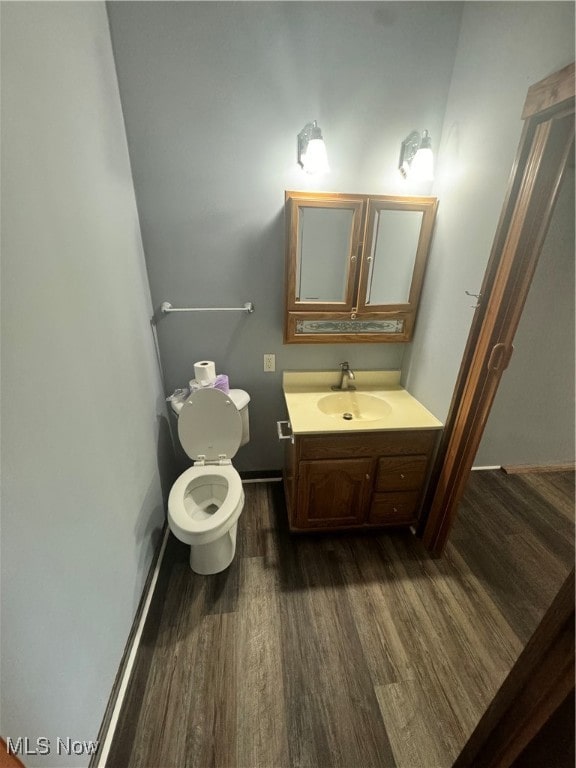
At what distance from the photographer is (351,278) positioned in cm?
159

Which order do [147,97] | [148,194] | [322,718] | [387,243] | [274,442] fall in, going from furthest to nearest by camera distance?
[274,442], [387,243], [148,194], [147,97], [322,718]

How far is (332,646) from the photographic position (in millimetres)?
1296

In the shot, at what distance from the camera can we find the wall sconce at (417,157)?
4.54ft

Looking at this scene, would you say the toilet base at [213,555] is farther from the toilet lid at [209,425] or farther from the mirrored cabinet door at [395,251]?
the mirrored cabinet door at [395,251]

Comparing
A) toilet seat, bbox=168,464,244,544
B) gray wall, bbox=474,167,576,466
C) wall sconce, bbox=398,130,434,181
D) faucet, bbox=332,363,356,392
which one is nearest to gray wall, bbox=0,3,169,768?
toilet seat, bbox=168,464,244,544

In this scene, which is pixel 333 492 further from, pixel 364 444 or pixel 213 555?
pixel 213 555

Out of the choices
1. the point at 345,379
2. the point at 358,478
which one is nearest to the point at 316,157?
the point at 345,379

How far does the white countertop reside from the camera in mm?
1501

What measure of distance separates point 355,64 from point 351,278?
929mm

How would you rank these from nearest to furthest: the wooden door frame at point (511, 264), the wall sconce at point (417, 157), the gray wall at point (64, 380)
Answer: the gray wall at point (64, 380), the wooden door frame at point (511, 264), the wall sconce at point (417, 157)

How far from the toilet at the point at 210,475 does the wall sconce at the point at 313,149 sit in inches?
46.5

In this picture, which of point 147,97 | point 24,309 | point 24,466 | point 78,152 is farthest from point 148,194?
point 24,466

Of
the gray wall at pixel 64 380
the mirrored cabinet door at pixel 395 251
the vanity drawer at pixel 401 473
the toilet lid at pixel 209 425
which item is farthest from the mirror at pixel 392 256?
the gray wall at pixel 64 380

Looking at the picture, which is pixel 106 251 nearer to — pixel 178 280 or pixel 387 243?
pixel 178 280
